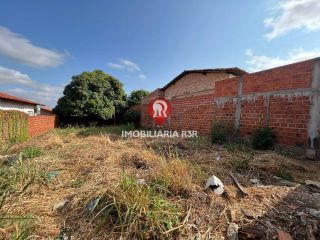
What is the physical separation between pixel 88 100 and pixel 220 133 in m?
11.1

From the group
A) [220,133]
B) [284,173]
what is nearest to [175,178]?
[284,173]

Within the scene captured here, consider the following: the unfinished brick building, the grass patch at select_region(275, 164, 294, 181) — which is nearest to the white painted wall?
the unfinished brick building

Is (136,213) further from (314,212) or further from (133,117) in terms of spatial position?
(133,117)

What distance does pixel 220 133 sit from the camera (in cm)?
707

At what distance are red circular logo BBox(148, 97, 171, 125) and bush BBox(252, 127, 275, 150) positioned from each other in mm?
6457

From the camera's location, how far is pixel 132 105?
18.8 meters

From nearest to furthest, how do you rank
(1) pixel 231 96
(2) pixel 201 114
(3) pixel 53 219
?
(3) pixel 53 219, (1) pixel 231 96, (2) pixel 201 114

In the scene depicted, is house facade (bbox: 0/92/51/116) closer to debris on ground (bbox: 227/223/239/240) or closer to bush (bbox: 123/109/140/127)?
bush (bbox: 123/109/140/127)

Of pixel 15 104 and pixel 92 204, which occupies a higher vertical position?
pixel 15 104

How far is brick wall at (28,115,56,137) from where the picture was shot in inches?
349

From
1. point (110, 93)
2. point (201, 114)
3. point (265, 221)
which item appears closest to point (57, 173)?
point (265, 221)

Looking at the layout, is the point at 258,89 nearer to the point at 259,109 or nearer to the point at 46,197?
the point at 259,109

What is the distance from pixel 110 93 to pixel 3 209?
15.1 m

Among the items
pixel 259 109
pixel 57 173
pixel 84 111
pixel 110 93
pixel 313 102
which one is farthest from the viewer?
pixel 110 93
